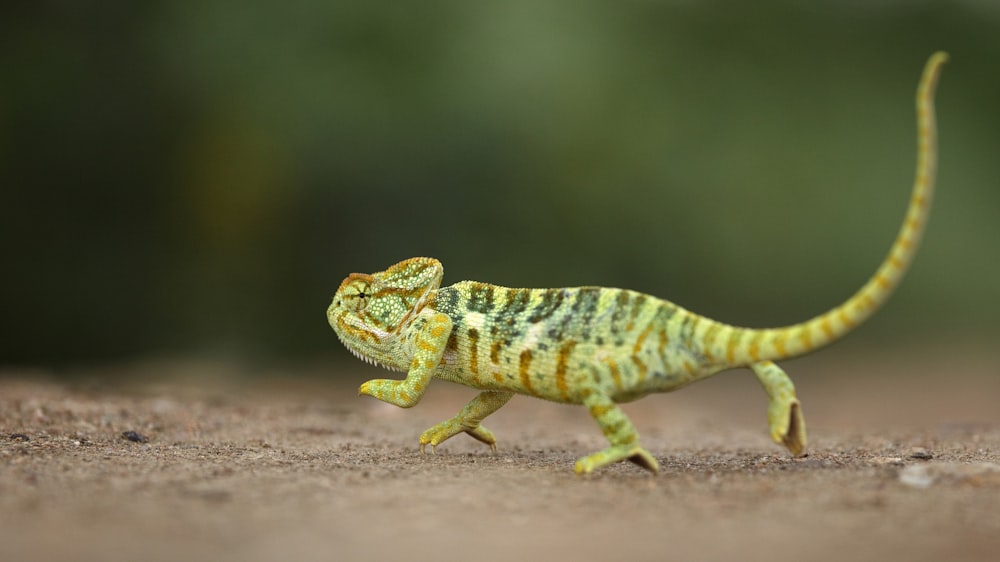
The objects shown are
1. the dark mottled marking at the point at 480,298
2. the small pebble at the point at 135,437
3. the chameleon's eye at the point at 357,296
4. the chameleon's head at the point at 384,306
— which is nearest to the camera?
the dark mottled marking at the point at 480,298

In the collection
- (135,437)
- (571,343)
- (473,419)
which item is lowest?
(135,437)

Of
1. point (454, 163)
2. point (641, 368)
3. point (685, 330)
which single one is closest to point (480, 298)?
point (641, 368)

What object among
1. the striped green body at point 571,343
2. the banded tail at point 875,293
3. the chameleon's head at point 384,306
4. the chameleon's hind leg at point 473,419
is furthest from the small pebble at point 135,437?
the banded tail at point 875,293

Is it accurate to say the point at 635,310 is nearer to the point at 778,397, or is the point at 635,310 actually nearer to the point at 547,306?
the point at 547,306

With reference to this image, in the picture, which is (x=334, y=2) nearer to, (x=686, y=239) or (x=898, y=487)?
(x=686, y=239)

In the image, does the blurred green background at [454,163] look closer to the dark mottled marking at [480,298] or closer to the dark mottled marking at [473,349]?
the dark mottled marking at [480,298]
